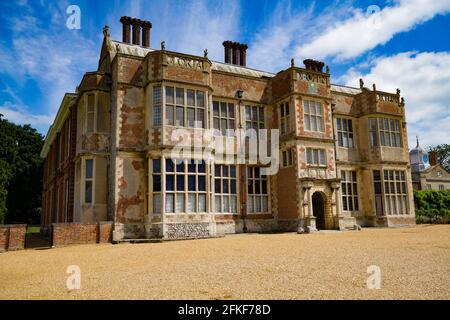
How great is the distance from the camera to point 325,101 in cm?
2220

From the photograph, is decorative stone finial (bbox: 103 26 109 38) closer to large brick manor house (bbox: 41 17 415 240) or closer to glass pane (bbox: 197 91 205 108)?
large brick manor house (bbox: 41 17 415 240)

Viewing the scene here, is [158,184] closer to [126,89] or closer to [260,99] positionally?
[126,89]

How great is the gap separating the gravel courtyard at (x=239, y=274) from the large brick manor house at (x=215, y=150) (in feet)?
21.6

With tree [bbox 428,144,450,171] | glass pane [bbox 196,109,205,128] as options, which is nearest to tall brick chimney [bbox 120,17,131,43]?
glass pane [bbox 196,109,205,128]

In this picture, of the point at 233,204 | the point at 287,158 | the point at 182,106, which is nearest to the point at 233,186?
the point at 233,204

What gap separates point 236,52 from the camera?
26172 millimetres

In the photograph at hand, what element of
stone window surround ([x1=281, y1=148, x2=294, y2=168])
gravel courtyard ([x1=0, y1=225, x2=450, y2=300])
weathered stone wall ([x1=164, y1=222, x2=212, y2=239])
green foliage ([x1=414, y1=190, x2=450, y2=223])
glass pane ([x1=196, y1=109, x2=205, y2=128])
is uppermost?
glass pane ([x1=196, y1=109, x2=205, y2=128])

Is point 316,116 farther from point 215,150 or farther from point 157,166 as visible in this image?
point 157,166

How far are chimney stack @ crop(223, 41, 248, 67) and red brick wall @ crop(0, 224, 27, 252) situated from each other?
1745 cm

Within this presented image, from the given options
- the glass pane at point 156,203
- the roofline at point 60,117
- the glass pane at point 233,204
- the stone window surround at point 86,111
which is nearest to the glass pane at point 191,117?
the glass pane at point 156,203

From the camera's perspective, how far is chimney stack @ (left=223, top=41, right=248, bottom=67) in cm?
2592
